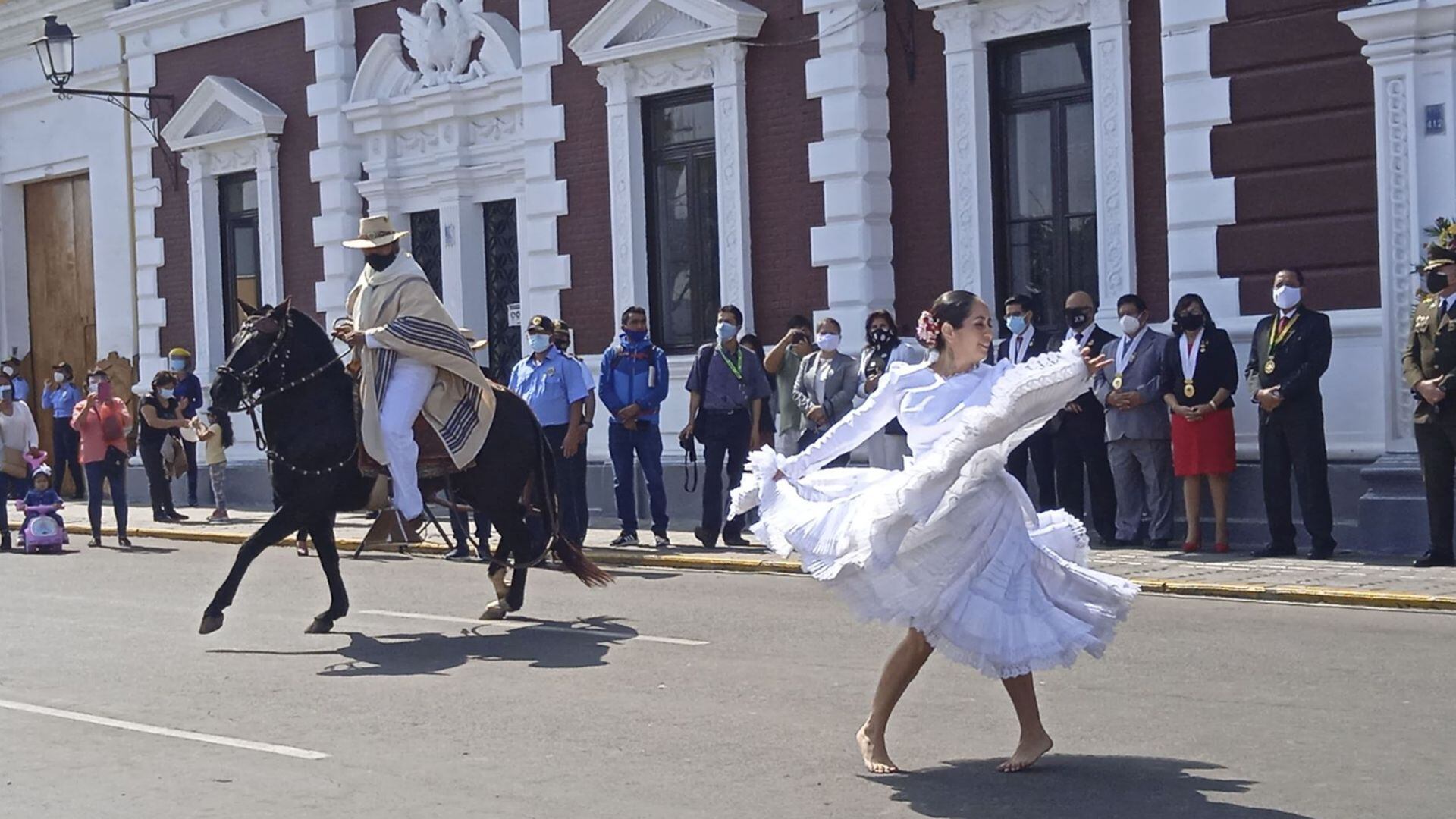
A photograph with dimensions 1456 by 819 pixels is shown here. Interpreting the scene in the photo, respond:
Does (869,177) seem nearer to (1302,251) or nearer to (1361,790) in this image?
(1302,251)

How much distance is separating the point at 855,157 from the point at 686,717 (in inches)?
432

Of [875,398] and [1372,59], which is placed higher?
[1372,59]

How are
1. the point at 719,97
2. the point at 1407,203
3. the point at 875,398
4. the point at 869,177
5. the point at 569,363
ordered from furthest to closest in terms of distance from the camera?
1. the point at 719,97
2. the point at 869,177
3. the point at 569,363
4. the point at 1407,203
5. the point at 875,398

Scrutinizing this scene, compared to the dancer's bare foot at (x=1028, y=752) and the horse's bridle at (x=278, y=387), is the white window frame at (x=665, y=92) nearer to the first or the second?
the horse's bridle at (x=278, y=387)

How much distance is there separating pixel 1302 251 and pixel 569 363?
6085mm

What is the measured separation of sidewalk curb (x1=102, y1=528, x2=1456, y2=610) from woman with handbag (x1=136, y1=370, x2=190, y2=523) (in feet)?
17.9

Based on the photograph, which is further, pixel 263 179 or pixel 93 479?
pixel 263 179

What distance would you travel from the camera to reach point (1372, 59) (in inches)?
605

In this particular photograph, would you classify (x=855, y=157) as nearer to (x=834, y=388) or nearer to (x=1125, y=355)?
(x=834, y=388)

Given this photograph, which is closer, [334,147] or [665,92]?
[665,92]

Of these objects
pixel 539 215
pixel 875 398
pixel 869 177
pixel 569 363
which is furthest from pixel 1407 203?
pixel 539 215

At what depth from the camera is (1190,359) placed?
1580cm

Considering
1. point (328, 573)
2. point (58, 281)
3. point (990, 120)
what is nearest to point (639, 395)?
point (990, 120)

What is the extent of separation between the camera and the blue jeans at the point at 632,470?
18.1 metres
